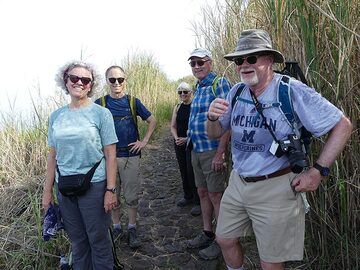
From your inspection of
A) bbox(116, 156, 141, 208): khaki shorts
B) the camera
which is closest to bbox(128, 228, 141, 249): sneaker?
bbox(116, 156, 141, 208): khaki shorts

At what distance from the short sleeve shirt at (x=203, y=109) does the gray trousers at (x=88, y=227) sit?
1045 millimetres

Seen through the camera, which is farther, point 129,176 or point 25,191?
point 25,191

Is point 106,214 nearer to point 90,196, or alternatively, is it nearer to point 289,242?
point 90,196

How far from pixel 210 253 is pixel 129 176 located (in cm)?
117

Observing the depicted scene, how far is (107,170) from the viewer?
2.59 metres

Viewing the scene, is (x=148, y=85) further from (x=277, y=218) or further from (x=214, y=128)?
(x=277, y=218)

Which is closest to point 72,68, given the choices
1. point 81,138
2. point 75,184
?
Answer: point 81,138

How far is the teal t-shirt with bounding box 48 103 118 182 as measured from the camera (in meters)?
2.47

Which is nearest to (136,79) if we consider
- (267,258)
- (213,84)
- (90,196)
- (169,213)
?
(169,213)

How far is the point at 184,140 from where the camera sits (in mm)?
4609

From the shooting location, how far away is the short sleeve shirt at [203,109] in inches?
120

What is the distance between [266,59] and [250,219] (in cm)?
111

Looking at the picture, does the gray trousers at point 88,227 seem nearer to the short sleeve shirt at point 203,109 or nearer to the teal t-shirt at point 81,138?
the teal t-shirt at point 81,138

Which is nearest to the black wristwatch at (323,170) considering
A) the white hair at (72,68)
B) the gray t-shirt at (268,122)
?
the gray t-shirt at (268,122)
